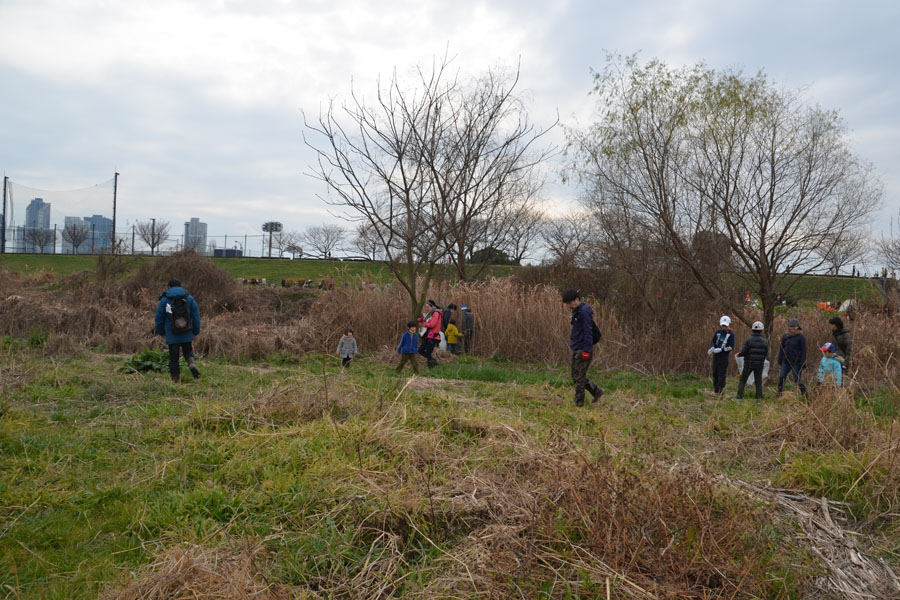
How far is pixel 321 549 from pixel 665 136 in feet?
39.0

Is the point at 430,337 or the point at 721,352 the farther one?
the point at 430,337

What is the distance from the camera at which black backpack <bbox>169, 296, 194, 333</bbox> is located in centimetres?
926

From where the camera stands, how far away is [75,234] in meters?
48.5

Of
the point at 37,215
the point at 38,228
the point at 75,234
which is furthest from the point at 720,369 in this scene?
the point at 37,215

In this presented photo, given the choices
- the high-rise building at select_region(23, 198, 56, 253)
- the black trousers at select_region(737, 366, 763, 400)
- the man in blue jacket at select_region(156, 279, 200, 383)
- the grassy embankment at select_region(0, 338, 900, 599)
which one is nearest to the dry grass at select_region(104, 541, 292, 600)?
the grassy embankment at select_region(0, 338, 900, 599)

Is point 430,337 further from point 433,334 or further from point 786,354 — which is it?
point 786,354

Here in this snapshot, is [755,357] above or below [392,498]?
above

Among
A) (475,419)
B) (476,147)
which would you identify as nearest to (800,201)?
(476,147)

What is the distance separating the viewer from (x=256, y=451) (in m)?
5.08

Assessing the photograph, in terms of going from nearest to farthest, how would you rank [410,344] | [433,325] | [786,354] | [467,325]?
[786,354]
[410,344]
[433,325]
[467,325]

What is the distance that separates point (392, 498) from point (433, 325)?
8.87 meters

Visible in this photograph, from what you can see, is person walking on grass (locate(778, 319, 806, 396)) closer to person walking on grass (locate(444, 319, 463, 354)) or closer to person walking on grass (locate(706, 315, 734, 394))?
person walking on grass (locate(706, 315, 734, 394))

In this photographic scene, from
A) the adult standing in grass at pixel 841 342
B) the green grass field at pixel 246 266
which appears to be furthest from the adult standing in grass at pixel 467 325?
the green grass field at pixel 246 266

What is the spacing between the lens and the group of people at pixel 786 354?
30.2 feet
